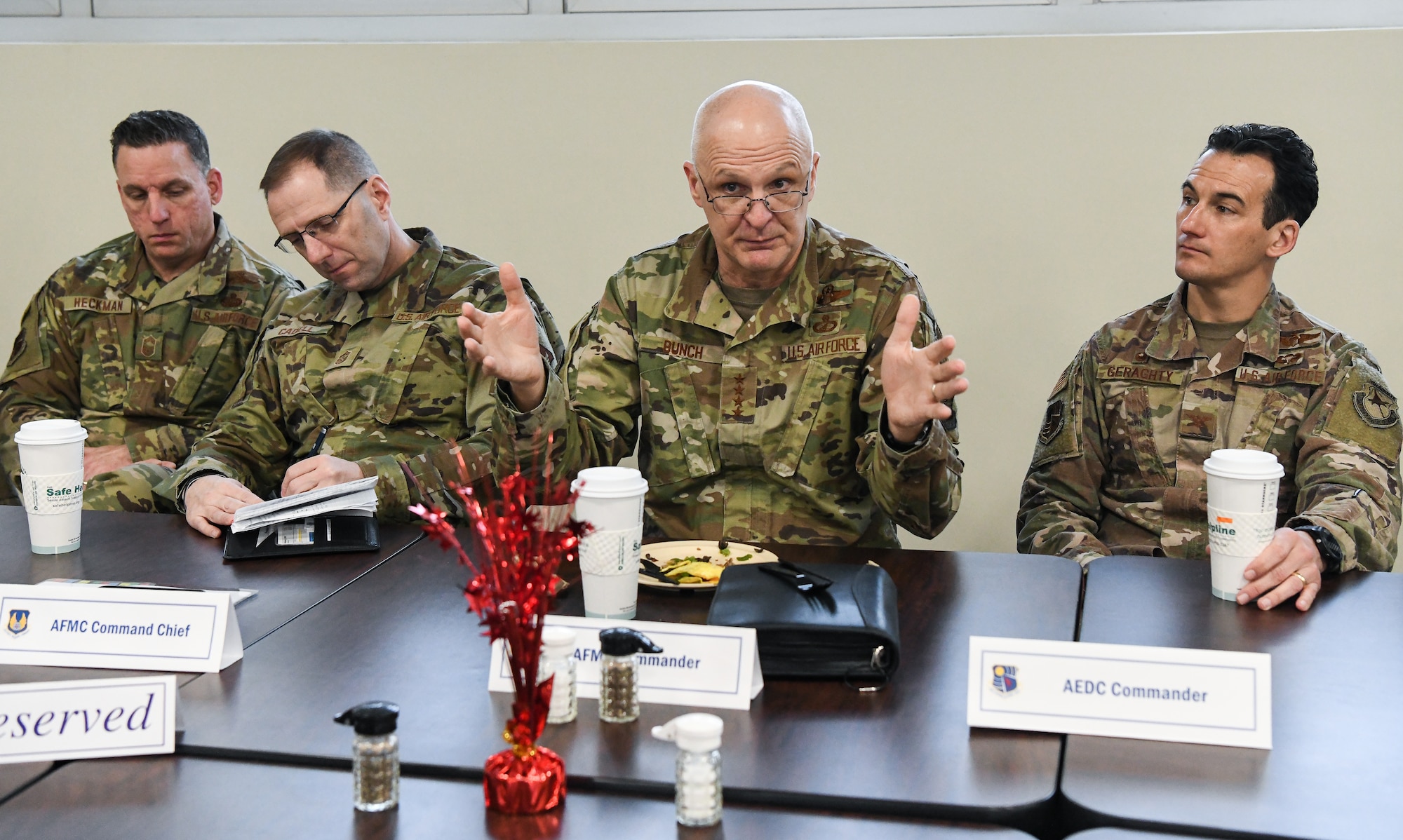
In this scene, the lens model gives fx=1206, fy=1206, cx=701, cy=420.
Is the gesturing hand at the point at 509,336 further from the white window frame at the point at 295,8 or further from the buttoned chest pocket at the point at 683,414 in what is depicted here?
the white window frame at the point at 295,8

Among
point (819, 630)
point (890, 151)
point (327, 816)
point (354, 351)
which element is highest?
point (890, 151)

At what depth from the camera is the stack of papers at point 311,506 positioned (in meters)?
1.85

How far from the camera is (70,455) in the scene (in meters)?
1.77

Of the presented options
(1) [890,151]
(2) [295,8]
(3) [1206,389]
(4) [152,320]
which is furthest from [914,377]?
(2) [295,8]

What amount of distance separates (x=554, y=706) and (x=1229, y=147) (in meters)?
1.93

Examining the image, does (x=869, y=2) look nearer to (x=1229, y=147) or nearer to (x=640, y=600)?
(x=1229, y=147)

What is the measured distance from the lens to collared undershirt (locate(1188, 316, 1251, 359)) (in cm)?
237

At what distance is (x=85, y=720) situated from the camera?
3.70ft

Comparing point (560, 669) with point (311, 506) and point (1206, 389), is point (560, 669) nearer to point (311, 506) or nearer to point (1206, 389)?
point (311, 506)

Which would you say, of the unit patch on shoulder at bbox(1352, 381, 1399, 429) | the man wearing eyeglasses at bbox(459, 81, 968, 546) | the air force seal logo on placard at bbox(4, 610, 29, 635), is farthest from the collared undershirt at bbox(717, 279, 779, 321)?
the air force seal logo on placard at bbox(4, 610, 29, 635)

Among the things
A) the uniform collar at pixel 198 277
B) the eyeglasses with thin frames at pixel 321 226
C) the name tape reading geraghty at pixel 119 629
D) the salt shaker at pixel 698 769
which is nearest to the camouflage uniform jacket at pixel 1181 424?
the salt shaker at pixel 698 769

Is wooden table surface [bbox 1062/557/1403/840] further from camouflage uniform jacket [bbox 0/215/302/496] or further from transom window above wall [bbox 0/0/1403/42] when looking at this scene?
camouflage uniform jacket [bbox 0/215/302/496]

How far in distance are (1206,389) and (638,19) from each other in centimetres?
207

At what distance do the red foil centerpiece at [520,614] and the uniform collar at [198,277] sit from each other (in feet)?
7.82
